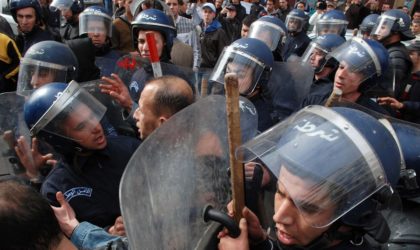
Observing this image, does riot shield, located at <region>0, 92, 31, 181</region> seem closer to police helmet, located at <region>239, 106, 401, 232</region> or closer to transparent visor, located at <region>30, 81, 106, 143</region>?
transparent visor, located at <region>30, 81, 106, 143</region>

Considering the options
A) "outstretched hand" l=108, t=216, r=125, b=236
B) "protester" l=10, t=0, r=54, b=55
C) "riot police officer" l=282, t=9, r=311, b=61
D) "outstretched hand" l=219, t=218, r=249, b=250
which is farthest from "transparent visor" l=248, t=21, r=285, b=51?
"outstretched hand" l=219, t=218, r=249, b=250

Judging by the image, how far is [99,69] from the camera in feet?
14.1

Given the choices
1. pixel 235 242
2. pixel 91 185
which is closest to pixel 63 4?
pixel 91 185

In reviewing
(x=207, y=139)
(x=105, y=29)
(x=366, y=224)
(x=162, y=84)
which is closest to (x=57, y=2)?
(x=105, y=29)

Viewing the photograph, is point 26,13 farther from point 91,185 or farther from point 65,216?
point 65,216

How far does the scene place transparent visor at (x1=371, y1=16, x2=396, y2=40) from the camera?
5.35 meters

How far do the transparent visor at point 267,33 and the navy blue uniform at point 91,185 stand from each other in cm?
293

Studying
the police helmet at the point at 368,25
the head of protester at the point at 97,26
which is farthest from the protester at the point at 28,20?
the police helmet at the point at 368,25

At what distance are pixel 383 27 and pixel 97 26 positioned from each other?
12.3ft

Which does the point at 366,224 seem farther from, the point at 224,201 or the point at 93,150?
the point at 93,150

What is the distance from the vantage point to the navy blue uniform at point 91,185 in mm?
2029

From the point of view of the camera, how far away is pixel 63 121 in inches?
84.6

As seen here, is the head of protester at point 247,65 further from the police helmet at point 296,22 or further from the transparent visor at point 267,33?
the police helmet at point 296,22

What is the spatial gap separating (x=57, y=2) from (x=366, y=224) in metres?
5.74
